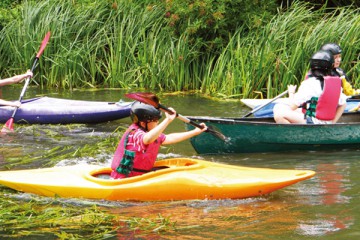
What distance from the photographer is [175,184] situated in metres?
6.49

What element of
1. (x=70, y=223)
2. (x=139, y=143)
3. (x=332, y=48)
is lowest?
(x=70, y=223)

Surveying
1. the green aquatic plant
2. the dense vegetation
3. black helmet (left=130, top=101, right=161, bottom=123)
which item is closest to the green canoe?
black helmet (left=130, top=101, right=161, bottom=123)

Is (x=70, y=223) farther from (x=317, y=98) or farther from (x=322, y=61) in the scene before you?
(x=322, y=61)

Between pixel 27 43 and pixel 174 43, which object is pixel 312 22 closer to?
pixel 174 43

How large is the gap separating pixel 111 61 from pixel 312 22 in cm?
321

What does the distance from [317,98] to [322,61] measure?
38 cm

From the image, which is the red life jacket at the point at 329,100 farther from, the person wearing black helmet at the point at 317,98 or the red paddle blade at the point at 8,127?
the red paddle blade at the point at 8,127

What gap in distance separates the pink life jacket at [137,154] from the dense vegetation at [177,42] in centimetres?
497

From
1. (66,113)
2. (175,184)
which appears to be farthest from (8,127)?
(175,184)

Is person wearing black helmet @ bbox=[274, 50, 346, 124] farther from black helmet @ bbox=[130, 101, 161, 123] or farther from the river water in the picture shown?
black helmet @ bbox=[130, 101, 161, 123]

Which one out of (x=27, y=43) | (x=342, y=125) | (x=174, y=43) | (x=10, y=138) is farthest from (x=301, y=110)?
(x=27, y=43)

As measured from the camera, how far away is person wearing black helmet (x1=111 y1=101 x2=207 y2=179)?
650cm

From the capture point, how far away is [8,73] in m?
14.1

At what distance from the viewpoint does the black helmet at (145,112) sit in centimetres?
653
